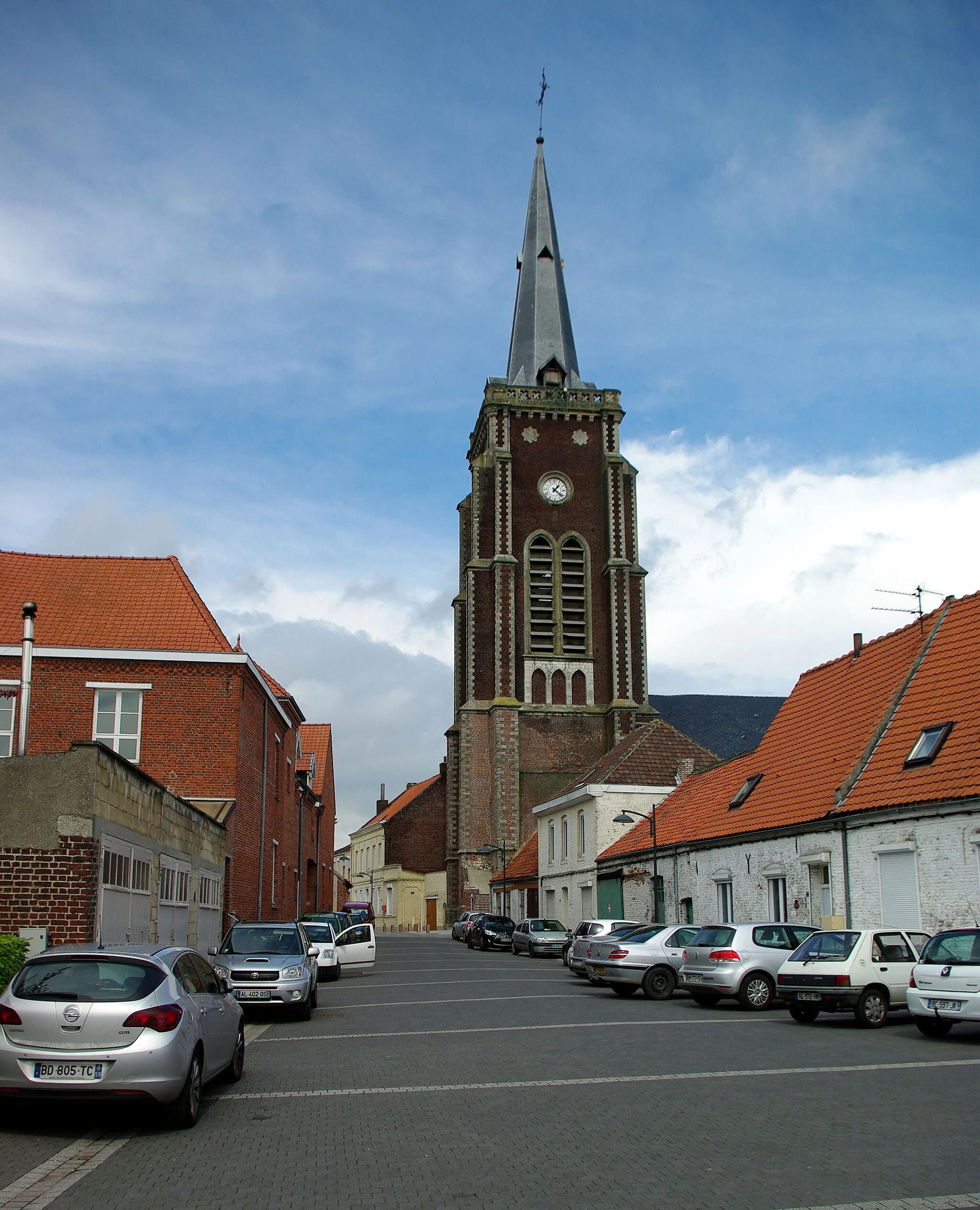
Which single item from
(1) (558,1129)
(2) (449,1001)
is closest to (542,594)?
(2) (449,1001)

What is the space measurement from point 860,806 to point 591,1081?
12.7 metres

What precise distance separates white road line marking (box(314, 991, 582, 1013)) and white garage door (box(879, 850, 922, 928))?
5.85 metres

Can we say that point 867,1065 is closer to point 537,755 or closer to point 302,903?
point 302,903

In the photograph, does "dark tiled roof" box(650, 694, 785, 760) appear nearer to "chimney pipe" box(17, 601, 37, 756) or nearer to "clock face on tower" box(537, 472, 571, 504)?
"clock face on tower" box(537, 472, 571, 504)

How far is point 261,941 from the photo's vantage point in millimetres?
18828

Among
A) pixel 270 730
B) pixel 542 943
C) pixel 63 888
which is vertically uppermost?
pixel 270 730

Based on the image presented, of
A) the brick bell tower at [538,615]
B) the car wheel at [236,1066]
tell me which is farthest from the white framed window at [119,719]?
the brick bell tower at [538,615]

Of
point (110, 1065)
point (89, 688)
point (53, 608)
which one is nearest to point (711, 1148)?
point (110, 1065)

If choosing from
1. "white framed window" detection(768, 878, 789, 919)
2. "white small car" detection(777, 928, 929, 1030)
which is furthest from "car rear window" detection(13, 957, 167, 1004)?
"white framed window" detection(768, 878, 789, 919)

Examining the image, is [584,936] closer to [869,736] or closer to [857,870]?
[857,870]

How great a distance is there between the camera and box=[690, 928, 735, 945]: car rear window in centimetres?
1927

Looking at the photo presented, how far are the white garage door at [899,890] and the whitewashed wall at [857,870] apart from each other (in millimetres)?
110

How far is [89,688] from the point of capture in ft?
87.1

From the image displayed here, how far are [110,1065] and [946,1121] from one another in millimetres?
6209
